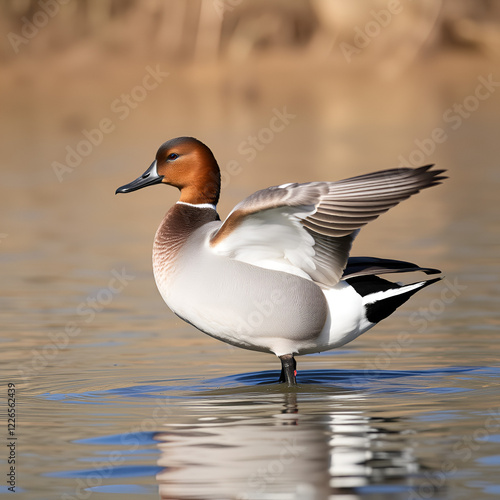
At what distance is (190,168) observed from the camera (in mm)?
7035

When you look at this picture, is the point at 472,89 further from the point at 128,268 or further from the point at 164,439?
the point at 164,439

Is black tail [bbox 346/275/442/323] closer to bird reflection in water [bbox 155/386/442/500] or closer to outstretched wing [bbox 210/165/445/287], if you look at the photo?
outstretched wing [bbox 210/165/445/287]

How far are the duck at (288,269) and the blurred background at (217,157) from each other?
41 centimetres

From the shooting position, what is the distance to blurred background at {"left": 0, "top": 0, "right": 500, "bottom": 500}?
21.5 ft

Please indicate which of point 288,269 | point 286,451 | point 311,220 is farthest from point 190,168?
point 286,451

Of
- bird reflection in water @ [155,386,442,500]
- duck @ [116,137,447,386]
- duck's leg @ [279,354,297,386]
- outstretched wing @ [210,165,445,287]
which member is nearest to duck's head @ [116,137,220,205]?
duck @ [116,137,447,386]

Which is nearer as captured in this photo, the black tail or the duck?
the duck

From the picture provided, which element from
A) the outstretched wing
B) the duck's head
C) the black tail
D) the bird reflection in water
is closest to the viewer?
the bird reflection in water

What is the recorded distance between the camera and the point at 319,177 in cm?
1467

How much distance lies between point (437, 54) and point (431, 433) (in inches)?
941

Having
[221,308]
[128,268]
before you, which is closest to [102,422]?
[221,308]

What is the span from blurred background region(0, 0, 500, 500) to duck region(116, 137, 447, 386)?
1.35 ft

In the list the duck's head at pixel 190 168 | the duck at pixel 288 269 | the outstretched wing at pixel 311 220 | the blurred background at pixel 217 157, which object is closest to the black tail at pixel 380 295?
the duck at pixel 288 269

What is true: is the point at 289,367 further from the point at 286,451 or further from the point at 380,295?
the point at 286,451
